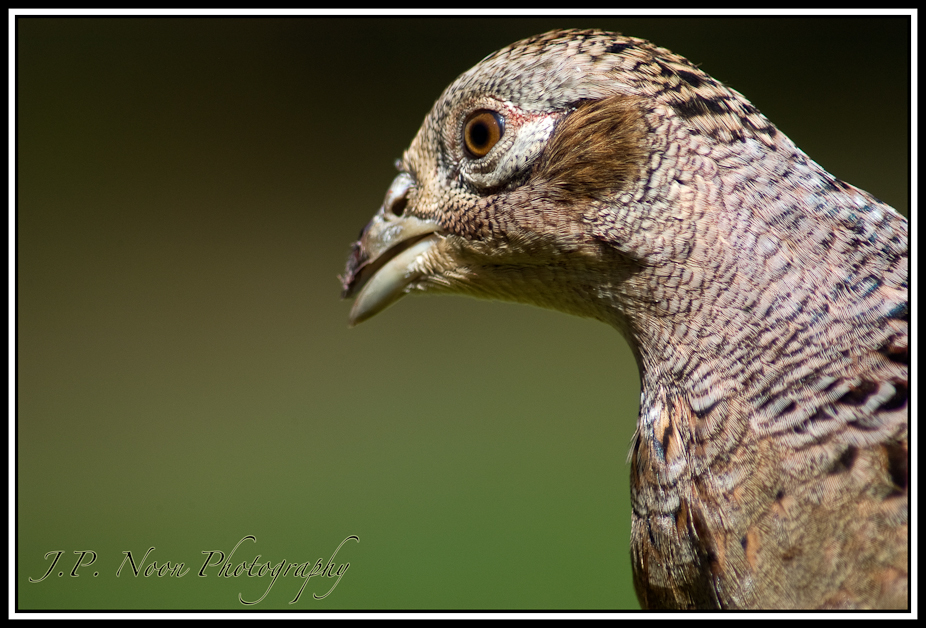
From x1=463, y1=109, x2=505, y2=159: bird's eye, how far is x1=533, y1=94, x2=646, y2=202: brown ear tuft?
0.15 metres

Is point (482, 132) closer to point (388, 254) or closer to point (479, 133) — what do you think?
point (479, 133)

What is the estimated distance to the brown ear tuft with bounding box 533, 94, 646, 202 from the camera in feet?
5.59

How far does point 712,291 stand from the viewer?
5.32ft

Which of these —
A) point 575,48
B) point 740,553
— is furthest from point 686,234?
point 740,553

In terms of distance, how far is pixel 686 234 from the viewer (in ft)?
5.39

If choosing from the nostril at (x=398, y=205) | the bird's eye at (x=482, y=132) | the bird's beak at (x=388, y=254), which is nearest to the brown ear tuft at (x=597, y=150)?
the bird's eye at (x=482, y=132)

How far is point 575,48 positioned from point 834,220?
27.7 inches

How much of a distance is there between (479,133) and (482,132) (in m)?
0.01

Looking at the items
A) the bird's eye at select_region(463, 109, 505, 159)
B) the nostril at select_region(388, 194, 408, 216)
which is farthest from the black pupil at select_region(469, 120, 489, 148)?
the nostril at select_region(388, 194, 408, 216)

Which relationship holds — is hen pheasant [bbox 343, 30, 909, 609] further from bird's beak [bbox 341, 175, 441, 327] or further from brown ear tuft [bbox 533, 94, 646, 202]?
bird's beak [bbox 341, 175, 441, 327]

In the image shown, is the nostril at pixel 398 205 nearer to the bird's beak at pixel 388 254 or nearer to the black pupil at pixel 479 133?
the bird's beak at pixel 388 254
